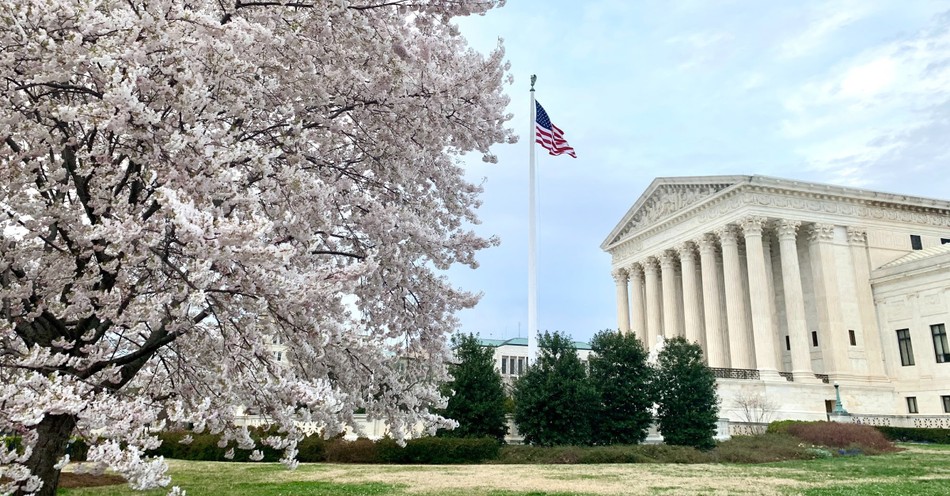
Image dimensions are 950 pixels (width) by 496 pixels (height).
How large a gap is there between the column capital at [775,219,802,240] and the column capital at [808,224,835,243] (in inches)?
79.5

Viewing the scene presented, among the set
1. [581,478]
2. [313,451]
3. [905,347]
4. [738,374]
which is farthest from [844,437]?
[313,451]

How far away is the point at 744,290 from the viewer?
5878cm

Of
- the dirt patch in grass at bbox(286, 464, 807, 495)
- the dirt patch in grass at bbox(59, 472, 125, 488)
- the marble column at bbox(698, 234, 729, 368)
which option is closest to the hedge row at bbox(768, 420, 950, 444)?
the marble column at bbox(698, 234, 729, 368)

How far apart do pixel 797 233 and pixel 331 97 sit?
52.8 meters

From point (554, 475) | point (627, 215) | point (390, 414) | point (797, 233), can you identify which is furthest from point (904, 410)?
point (390, 414)

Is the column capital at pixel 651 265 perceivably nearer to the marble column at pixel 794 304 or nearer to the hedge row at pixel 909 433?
the marble column at pixel 794 304

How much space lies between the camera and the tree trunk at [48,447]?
24.0ft

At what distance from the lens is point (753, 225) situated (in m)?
49.8

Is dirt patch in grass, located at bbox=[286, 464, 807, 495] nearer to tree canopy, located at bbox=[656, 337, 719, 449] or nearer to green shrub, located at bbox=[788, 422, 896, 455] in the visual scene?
tree canopy, located at bbox=[656, 337, 719, 449]

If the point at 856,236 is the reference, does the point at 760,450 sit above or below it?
below

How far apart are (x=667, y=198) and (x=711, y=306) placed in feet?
38.2

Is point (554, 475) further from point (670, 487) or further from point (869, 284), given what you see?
point (869, 284)

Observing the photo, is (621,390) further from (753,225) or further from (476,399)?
(753,225)

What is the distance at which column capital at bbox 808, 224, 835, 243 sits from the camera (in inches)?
2032
